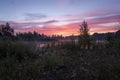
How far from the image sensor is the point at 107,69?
6535 millimetres

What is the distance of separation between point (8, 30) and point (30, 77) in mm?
33053

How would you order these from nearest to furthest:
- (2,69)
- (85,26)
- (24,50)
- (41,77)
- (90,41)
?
(41,77)
(2,69)
(24,50)
(90,41)
(85,26)

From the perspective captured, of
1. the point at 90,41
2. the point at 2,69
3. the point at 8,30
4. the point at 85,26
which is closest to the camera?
the point at 2,69

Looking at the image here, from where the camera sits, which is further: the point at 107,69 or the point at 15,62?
the point at 15,62

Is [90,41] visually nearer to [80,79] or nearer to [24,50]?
[24,50]

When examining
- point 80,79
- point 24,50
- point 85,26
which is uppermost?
point 85,26

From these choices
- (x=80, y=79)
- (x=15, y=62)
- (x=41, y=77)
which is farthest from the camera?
(x=15, y=62)

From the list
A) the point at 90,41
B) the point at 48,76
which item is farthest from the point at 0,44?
the point at 90,41

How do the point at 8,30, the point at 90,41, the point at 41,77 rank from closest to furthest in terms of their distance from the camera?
the point at 41,77, the point at 90,41, the point at 8,30

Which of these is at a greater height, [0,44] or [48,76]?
[0,44]

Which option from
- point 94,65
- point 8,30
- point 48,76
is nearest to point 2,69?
point 48,76

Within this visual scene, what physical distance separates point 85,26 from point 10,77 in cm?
1207

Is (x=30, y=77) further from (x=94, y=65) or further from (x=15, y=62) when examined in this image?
(x=94, y=65)

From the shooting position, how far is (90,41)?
16.1 m
